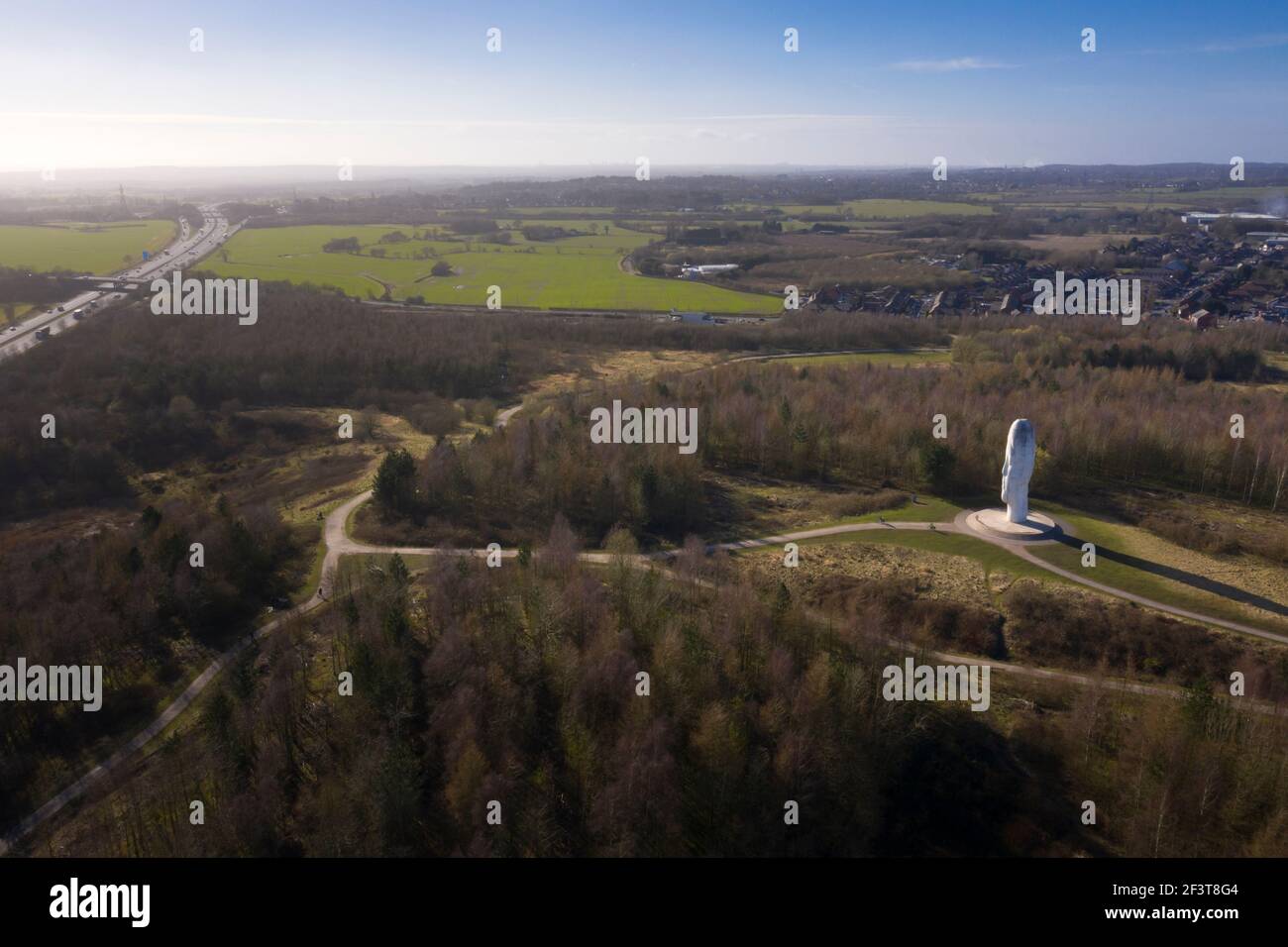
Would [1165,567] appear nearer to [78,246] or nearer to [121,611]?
[121,611]

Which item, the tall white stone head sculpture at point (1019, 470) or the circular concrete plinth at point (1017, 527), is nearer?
the tall white stone head sculpture at point (1019, 470)

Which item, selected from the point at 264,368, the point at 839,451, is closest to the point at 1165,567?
the point at 839,451

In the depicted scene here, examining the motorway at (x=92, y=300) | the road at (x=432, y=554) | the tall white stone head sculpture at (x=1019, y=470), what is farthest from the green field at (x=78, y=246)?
the tall white stone head sculpture at (x=1019, y=470)

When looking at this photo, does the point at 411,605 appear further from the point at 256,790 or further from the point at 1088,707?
the point at 1088,707

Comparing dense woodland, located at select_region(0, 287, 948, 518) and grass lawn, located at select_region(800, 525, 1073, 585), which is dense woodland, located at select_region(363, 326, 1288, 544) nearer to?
grass lawn, located at select_region(800, 525, 1073, 585)

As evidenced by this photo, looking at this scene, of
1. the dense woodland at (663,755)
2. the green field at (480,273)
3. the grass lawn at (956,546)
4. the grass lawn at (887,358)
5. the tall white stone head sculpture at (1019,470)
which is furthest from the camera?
the green field at (480,273)

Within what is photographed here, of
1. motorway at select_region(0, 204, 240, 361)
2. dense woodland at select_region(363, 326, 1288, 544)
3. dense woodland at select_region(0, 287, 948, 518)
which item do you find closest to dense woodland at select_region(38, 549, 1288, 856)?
dense woodland at select_region(363, 326, 1288, 544)

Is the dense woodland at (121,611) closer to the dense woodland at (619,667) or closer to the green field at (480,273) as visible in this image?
the dense woodland at (619,667)
